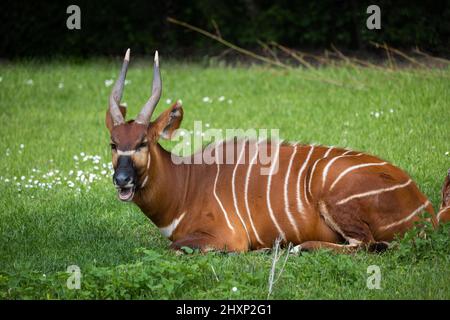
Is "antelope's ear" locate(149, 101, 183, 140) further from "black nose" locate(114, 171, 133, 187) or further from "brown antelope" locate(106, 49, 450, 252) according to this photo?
"black nose" locate(114, 171, 133, 187)

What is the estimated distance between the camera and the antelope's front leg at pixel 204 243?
554cm

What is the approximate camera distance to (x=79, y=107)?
407 inches

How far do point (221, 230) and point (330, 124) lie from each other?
3.46 metres

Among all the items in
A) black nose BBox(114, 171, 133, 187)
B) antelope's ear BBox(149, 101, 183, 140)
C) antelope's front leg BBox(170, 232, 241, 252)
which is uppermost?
antelope's ear BBox(149, 101, 183, 140)

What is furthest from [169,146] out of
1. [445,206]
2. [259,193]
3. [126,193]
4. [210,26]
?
[210,26]

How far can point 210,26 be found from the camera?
43.8 feet

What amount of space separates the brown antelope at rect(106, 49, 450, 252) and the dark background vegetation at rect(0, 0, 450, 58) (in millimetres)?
6242

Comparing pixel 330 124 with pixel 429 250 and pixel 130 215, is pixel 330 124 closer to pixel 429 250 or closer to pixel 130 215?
pixel 130 215

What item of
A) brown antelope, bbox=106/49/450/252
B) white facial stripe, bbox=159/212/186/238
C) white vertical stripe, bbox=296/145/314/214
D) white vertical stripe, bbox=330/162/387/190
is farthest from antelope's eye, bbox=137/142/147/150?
white vertical stripe, bbox=330/162/387/190

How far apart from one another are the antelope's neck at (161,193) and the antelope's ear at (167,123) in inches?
3.6

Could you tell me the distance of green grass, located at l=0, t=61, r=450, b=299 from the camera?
4832mm

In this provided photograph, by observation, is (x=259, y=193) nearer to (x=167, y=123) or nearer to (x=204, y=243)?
(x=204, y=243)

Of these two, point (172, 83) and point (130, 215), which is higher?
point (172, 83)
